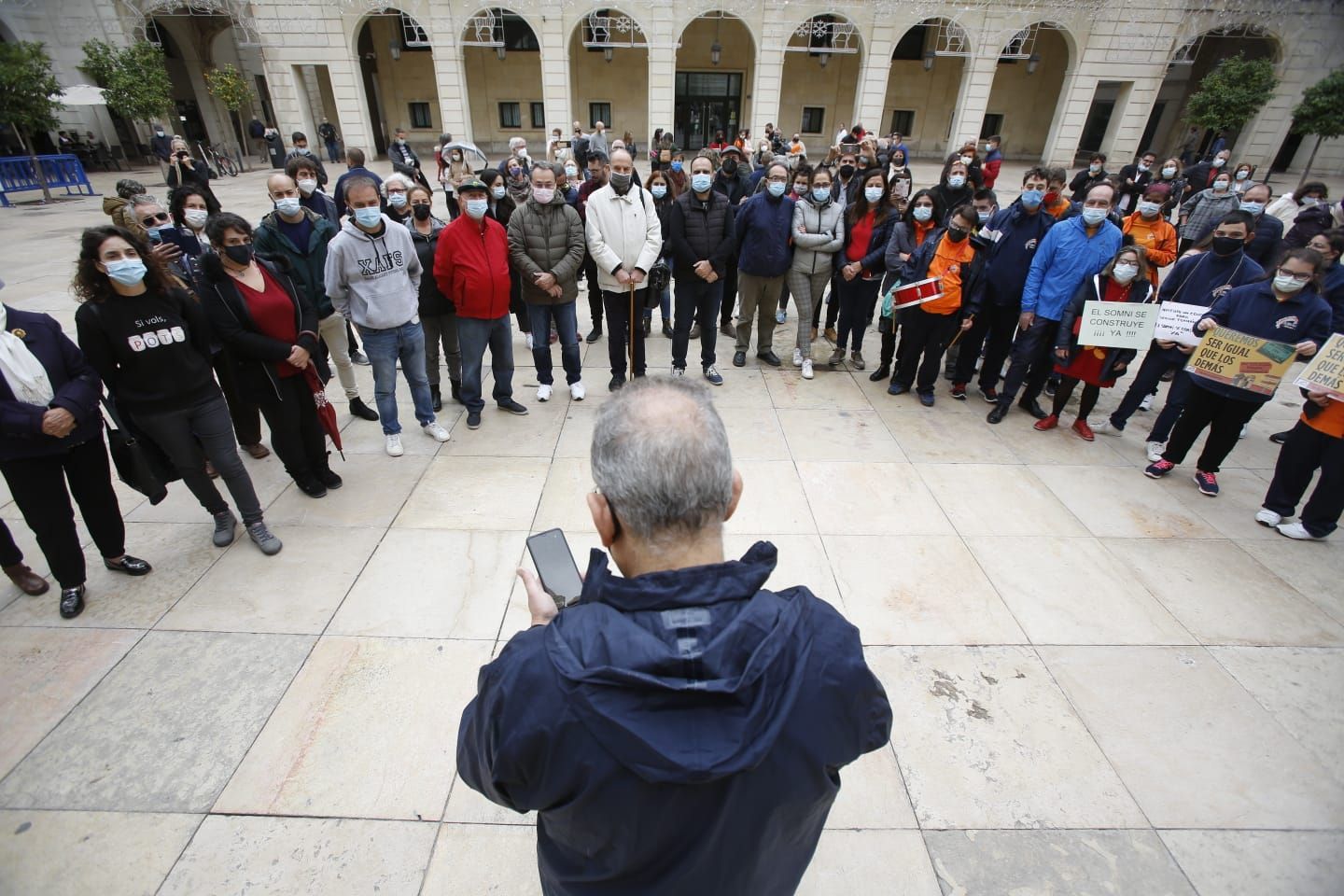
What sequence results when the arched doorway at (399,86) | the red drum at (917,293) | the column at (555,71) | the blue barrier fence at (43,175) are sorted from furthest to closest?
the arched doorway at (399,86) → the column at (555,71) → the blue barrier fence at (43,175) → the red drum at (917,293)

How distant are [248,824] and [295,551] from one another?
1827 millimetres

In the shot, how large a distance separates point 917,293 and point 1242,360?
7.62 feet

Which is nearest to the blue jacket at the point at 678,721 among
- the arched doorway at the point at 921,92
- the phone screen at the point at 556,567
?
the phone screen at the point at 556,567

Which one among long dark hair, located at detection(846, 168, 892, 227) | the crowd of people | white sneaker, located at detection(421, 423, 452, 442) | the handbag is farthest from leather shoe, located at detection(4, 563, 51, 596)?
long dark hair, located at detection(846, 168, 892, 227)

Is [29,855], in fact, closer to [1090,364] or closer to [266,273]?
[266,273]

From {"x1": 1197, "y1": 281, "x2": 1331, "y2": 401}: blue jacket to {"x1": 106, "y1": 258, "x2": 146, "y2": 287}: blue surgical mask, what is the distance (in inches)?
263

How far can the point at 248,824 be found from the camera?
7.73 feet

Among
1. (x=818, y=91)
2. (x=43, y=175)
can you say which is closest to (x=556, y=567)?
(x=43, y=175)

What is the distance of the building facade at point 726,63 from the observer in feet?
68.2

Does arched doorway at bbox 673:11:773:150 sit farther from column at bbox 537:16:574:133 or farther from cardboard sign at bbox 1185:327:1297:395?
cardboard sign at bbox 1185:327:1297:395

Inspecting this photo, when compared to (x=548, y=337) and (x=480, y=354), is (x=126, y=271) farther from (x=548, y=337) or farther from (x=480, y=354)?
(x=548, y=337)

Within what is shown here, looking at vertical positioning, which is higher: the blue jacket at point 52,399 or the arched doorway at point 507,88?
the arched doorway at point 507,88

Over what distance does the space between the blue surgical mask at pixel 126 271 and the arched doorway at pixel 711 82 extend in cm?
2677

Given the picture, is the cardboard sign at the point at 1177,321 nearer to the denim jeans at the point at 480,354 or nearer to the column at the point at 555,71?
the denim jeans at the point at 480,354
